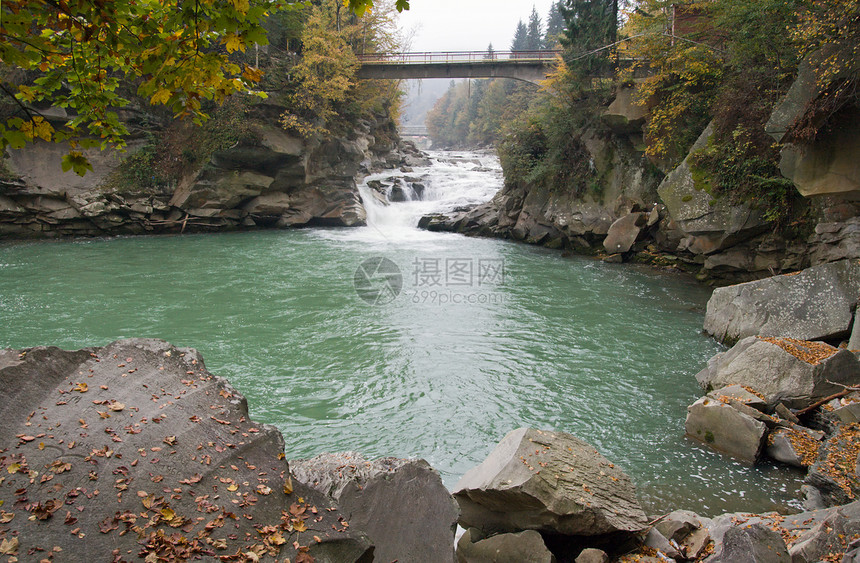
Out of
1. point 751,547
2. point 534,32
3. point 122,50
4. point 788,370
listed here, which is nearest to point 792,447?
point 788,370

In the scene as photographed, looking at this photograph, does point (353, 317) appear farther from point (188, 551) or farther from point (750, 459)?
point (188, 551)

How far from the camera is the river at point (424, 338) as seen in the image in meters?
6.38

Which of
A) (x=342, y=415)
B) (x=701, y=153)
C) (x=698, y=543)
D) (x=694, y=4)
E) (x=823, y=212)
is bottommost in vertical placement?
(x=342, y=415)

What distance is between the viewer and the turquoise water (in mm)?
6363

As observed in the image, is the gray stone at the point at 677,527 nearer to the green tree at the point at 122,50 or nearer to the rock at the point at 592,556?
the rock at the point at 592,556

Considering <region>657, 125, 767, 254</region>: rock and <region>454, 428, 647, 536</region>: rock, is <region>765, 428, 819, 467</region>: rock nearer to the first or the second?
<region>454, 428, 647, 536</region>: rock

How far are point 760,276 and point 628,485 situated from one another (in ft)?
35.1

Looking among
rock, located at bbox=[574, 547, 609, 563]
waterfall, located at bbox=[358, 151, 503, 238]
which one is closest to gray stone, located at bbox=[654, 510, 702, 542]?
rock, located at bbox=[574, 547, 609, 563]

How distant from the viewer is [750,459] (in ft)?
19.3

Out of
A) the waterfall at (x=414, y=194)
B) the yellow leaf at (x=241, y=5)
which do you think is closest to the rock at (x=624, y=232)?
the waterfall at (x=414, y=194)

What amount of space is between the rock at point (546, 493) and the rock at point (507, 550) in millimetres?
250

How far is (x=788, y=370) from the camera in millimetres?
6801

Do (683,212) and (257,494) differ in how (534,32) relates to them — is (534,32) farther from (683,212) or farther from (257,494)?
(257,494)

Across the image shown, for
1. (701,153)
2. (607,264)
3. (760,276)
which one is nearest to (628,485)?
A: (760,276)
